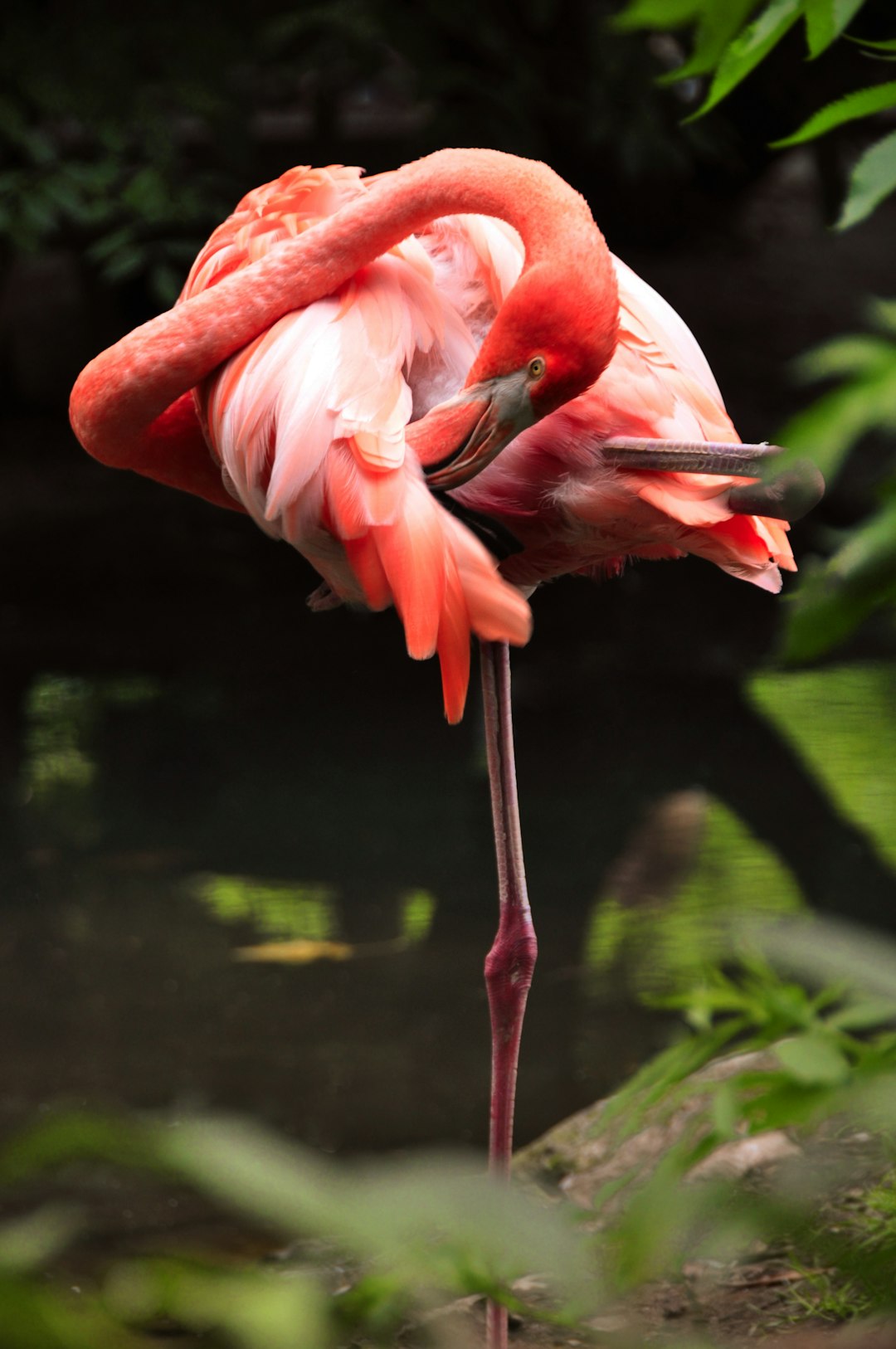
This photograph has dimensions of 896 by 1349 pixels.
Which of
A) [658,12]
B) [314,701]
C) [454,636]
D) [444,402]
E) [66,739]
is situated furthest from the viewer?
[314,701]

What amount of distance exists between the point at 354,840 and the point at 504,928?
4.28 feet

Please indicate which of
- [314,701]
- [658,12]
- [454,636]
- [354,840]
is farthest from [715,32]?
[314,701]

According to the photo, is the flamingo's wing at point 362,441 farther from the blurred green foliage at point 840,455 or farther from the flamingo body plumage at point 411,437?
the blurred green foliage at point 840,455

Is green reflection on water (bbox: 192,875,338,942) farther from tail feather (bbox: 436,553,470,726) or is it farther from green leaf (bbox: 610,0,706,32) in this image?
green leaf (bbox: 610,0,706,32)

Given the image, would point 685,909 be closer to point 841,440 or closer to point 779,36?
point 779,36

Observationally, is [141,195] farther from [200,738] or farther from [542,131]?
[542,131]

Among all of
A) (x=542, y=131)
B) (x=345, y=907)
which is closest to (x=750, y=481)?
(x=345, y=907)

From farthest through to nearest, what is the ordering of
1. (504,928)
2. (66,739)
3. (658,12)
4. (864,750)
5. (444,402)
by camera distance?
(66,739) → (504,928) → (444,402) → (864,750) → (658,12)

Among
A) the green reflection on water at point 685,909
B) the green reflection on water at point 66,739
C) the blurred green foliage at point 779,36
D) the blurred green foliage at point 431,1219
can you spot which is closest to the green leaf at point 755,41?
the blurred green foliage at point 779,36

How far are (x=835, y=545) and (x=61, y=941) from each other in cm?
273

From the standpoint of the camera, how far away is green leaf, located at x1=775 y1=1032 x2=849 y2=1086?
450 millimetres

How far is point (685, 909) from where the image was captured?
2.99 metres

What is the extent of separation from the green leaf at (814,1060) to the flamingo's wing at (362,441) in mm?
944

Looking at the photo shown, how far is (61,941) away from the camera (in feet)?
9.62
